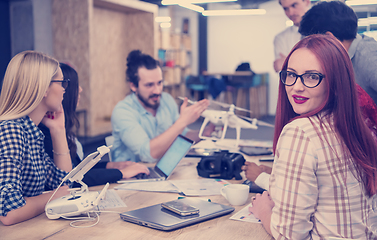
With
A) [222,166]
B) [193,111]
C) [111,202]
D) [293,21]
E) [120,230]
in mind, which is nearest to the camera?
[120,230]

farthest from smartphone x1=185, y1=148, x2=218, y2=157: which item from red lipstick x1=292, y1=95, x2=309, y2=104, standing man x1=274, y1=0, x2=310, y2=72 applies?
→ red lipstick x1=292, y1=95, x2=309, y2=104

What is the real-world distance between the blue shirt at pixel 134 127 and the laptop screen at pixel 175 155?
11.1 inches

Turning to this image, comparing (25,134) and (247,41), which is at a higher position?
(247,41)

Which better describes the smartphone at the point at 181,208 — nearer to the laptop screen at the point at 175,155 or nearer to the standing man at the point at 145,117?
the laptop screen at the point at 175,155

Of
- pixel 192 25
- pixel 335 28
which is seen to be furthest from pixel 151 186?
pixel 192 25

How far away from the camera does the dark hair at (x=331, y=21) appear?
1621mm

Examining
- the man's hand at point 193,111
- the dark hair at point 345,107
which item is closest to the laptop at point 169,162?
the man's hand at point 193,111

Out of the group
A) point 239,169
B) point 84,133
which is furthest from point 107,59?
point 239,169

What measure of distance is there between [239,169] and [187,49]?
885 cm

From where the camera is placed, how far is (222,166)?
1743mm

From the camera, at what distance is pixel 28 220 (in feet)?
3.99

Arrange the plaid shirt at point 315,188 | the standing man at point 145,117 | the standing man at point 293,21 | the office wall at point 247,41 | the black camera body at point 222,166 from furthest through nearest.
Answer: the office wall at point 247,41 → the standing man at point 293,21 → the standing man at point 145,117 → the black camera body at point 222,166 → the plaid shirt at point 315,188

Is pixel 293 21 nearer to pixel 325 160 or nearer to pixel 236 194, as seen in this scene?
pixel 236 194

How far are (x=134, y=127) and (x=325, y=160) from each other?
4.89ft
